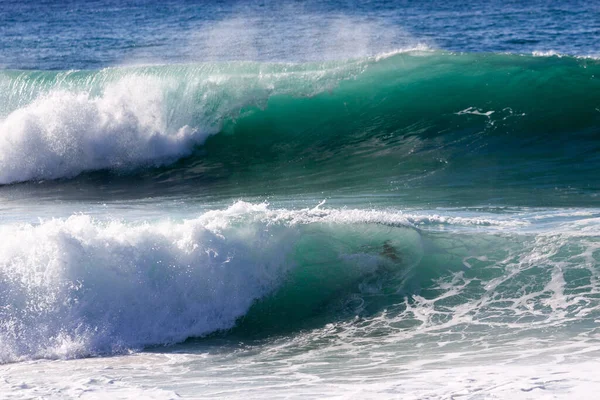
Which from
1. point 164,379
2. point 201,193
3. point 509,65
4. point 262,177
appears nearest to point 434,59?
point 509,65

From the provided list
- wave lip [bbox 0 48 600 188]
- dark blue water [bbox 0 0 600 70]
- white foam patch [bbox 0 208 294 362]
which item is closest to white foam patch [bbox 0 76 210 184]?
wave lip [bbox 0 48 600 188]

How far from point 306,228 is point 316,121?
6.32 m

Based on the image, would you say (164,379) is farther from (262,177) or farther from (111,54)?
(111,54)

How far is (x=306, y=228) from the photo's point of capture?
951 centimetres

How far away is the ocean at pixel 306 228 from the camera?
23.3 ft

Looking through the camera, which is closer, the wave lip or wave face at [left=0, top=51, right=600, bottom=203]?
wave face at [left=0, top=51, right=600, bottom=203]

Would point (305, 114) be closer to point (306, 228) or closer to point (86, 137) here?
point (86, 137)

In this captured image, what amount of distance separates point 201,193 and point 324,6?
23340 millimetres

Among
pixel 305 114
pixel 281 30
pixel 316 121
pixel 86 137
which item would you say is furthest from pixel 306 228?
pixel 281 30

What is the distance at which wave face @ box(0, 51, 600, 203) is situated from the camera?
13820mm

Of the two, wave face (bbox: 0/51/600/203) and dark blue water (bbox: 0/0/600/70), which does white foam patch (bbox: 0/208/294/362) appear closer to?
wave face (bbox: 0/51/600/203)

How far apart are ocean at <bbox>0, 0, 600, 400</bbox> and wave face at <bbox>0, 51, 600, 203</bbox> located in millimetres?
49

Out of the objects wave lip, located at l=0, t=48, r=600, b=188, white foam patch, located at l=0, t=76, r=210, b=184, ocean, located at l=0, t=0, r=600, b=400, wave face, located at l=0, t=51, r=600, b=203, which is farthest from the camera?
white foam patch, located at l=0, t=76, r=210, b=184

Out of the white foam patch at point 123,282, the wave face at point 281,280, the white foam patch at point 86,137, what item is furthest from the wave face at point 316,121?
the white foam patch at point 123,282
